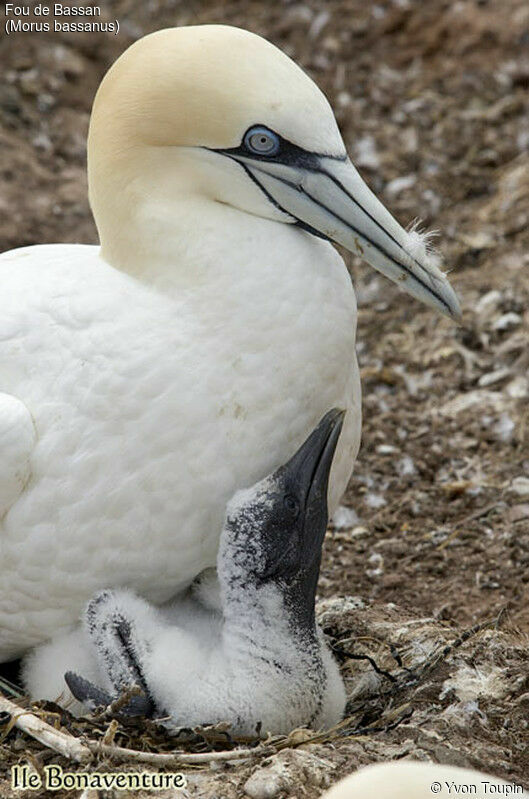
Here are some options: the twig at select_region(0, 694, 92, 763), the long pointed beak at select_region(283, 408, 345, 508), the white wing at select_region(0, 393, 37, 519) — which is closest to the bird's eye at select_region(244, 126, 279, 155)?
the long pointed beak at select_region(283, 408, 345, 508)

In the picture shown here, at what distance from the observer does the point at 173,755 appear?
14.6ft

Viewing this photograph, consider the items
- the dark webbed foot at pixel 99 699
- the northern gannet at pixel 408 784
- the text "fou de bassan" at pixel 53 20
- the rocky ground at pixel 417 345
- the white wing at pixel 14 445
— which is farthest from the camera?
the text "fou de bassan" at pixel 53 20

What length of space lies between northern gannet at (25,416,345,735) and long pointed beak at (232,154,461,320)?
51 cm

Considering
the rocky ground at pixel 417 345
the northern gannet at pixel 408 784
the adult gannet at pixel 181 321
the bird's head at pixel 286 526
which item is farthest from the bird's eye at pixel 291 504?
the northern gannet at pixel 408 784

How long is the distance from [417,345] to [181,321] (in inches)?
131

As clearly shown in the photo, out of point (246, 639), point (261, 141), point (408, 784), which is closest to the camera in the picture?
point (408, 784)

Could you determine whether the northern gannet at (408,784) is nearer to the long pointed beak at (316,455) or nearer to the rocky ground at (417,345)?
the rocky ground at (417,345)

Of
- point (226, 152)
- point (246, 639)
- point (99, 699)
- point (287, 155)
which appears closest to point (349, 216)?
point (287, 155)

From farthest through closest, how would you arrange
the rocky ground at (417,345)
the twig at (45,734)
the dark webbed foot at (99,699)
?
1. the rocky ground at (417,345)
2. the dark webbed foot at (99,699)
3. the twig at (45,734)

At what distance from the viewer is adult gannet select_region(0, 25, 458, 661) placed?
14.9 ft

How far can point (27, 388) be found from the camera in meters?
4.65

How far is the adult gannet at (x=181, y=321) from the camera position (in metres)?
4.55

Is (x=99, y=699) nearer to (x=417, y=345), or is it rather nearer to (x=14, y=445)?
(x=14, y=445)

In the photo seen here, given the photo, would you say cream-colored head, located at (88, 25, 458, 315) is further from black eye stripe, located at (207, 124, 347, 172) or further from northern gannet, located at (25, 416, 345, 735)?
northern gannet, located at (25, 416, 345, 735)
